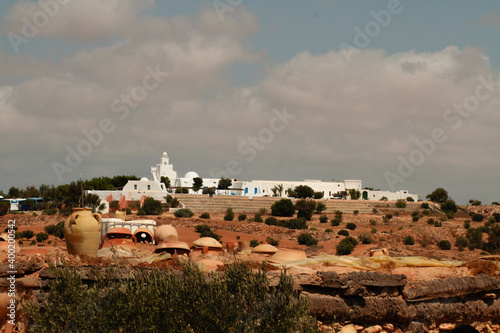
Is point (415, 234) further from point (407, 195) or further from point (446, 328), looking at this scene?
point (407, 195)

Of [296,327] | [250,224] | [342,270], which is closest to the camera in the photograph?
[296,327]

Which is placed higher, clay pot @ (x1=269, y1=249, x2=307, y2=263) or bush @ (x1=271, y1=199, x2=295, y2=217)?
bush @ (x1=271, y1=199, x2=295, y2=217)

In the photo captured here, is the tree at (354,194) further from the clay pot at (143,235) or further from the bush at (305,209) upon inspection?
the clay pot at (143,235)

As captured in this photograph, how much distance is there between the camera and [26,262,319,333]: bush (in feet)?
20.8

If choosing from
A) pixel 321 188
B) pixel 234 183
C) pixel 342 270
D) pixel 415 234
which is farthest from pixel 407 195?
pixel 342 270

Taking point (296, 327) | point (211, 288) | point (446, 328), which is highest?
point (211, 288)

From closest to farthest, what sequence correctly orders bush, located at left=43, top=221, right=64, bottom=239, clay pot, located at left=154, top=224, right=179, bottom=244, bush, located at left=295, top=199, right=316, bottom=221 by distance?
clay pot, located at left=154, top=224, right=179, bottom=244 < bush, located at left=43, top=221, right=64, bottom=239 < bush, located at left=295, top=199, right=316, bottom=221

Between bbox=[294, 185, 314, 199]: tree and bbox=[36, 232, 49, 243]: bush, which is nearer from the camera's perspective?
bbox=[36, 232, 49, 243]: bush

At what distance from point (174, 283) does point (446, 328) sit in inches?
197

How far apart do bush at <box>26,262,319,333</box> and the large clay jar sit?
4.57 meters

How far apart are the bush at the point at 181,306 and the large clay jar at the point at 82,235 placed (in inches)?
180

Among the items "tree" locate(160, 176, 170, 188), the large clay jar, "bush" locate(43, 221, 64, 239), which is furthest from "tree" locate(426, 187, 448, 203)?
the large clay jar

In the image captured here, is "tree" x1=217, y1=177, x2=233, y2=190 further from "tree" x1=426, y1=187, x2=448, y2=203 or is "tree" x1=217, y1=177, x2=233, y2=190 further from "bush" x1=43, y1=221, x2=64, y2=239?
"bush" x1=43, y1=221, x2=64, y2=239

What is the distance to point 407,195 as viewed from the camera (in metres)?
75.4
